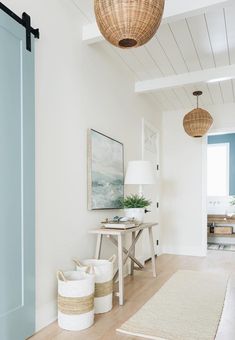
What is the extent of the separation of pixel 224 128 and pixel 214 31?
261cm

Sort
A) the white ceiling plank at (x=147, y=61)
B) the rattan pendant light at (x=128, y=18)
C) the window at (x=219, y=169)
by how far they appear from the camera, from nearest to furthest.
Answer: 1. the rattan pendant light at (x=128, y=18)
2. the white ceiling plank at (x=147, y=61)
3. the window at (x=219, y=169)

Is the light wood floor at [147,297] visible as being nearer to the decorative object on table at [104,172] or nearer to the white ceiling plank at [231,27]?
the decorative object on table at [104,172]

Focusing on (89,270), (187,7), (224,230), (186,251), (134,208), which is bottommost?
(186,251)

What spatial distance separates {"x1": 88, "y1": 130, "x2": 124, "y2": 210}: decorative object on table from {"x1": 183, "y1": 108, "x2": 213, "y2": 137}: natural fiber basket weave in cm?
124

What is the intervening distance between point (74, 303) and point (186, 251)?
363cm

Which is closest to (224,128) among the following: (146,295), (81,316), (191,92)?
(191,92)

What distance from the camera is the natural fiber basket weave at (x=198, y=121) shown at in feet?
14.2

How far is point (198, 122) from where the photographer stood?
4.36 metres

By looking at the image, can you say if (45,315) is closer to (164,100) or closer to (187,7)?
(187,7)

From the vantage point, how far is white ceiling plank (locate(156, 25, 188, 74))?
308 cm

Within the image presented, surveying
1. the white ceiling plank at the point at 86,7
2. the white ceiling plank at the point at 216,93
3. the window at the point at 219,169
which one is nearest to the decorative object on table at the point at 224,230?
the window at the point at 219,169

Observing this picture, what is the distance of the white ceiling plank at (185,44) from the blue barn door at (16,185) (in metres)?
1.56

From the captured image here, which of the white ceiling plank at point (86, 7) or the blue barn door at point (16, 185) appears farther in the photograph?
the white ceiling plank at point (86, 7)

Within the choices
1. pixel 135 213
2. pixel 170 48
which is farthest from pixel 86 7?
pixel 135 213
